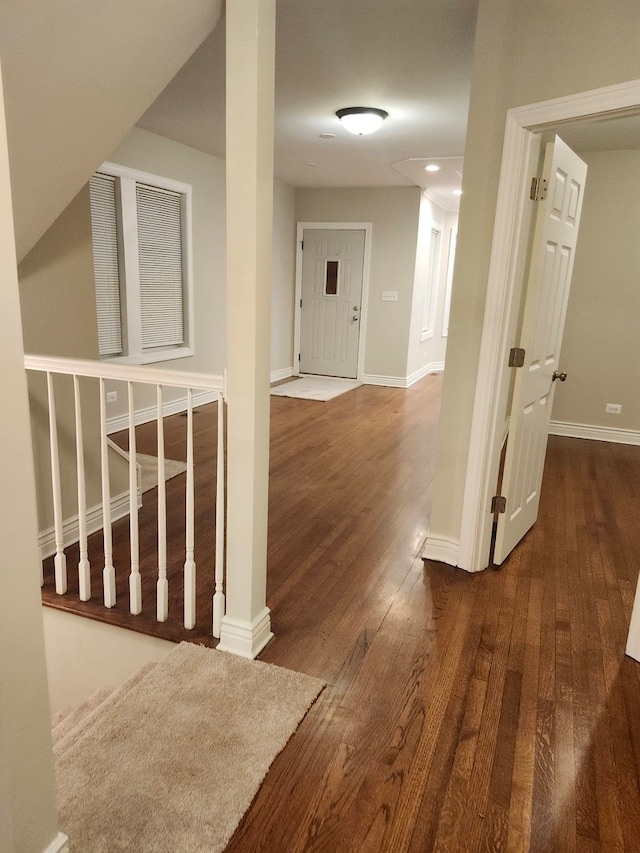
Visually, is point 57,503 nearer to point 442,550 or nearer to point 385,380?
point 442,550

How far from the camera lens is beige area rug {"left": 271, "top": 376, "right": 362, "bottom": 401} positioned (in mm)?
6664

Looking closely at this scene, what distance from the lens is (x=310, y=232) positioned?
750 centimetres

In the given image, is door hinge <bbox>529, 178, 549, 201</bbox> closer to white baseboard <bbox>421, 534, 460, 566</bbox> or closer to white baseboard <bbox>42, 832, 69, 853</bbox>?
white baseboard <bbox>421, 534, 460, 566</bbox>

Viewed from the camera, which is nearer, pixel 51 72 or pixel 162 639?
pixel 51 72

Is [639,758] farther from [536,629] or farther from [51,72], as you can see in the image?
[51,72]

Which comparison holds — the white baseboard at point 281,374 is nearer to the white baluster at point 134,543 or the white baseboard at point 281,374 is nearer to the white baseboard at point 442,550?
the white baseboard at point 442,550

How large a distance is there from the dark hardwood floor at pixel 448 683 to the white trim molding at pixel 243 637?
0.06 metres

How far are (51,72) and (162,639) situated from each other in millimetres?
1949

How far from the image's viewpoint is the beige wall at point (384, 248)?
7.00 metres

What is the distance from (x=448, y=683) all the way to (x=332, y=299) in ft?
20.6

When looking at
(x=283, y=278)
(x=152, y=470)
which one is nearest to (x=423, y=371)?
(x=283, y=278)

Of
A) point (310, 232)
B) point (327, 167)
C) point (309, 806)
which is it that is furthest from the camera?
point (310, 232)

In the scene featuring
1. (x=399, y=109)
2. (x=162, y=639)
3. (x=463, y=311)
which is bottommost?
(x=162, y=639)

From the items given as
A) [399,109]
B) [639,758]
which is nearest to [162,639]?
[639,758]
